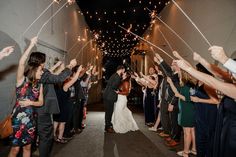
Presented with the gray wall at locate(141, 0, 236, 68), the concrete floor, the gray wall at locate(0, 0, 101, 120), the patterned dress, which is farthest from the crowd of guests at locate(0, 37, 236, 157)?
the gray wall at locate(141, 0, 236, 68)

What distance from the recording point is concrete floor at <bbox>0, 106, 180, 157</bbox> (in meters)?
4.62

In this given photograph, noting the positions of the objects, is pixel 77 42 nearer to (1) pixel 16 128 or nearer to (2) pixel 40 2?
(2) pixel 40 2

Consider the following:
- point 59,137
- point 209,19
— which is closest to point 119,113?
point 59,137

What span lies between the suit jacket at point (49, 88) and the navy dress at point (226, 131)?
219cm

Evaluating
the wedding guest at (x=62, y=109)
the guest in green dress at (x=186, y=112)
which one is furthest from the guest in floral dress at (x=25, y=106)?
the guest in green dress at (x=186, y=112)

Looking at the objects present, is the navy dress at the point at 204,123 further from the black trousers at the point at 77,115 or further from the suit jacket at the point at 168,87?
the black trousers at the point at 77,115

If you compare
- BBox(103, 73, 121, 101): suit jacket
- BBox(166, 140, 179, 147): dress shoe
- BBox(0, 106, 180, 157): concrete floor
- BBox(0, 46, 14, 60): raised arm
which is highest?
BBox(0, 46, 14, 60): raised arm

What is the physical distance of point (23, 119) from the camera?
302 cm

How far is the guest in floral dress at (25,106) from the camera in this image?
2.98 meters

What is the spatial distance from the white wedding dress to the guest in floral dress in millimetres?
3883

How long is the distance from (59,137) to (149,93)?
142 inches

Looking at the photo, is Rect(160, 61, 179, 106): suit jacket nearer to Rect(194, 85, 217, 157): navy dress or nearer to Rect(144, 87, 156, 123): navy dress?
Rect(194, 85, 217, 157): navy dress

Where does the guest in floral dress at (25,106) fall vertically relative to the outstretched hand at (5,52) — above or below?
below

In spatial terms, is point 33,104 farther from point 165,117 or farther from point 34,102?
point 165,117
